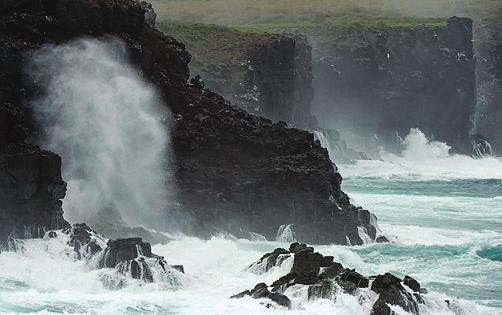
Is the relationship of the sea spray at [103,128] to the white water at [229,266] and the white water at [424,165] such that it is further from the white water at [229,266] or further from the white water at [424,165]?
the white water at [424,165]

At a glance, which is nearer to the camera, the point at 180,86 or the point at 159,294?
the point at 159,294

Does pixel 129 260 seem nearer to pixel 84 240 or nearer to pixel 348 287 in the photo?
pixel 84 240

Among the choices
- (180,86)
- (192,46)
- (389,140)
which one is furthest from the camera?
(389,140)

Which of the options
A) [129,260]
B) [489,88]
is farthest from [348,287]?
[489,88]

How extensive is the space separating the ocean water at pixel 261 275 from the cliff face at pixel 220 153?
2.06 metres

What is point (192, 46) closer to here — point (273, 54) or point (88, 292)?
point (273, 54)

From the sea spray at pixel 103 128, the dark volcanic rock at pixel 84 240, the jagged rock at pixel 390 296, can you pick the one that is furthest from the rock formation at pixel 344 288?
the sea spray at pixel 103 128

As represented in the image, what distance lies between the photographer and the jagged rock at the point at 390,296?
42.1 metres

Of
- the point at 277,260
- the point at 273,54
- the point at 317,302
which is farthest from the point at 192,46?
the point at 317,302

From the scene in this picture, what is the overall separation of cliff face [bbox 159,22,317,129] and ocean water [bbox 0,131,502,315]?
20179 millimetres

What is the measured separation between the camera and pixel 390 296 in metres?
42.8

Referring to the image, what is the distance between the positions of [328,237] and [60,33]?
17.2m

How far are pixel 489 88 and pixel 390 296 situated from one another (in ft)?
372

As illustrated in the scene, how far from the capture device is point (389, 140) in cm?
13725
